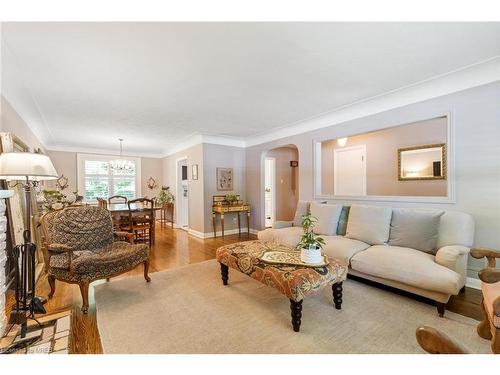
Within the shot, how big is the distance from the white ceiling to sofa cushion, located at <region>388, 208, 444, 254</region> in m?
1.60

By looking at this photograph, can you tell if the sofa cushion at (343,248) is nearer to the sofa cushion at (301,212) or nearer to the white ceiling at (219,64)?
the sofa cushion at (301,212)

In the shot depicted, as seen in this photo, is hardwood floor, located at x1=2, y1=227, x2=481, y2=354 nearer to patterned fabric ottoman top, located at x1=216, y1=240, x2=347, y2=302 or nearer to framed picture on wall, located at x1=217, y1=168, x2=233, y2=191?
patterned fabric ottoman top, located at x1=216, y1=240, x2=347, y2=302

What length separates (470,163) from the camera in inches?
101

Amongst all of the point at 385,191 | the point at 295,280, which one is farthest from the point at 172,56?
the point at 385,191

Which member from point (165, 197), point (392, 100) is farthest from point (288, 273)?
point (165, 197)

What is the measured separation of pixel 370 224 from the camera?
3.01m

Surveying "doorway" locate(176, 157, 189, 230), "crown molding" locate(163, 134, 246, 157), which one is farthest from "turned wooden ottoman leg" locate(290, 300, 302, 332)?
"doorway" locate(176, 157, 189, 230)

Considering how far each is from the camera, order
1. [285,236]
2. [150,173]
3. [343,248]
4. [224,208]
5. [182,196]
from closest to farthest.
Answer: [343,248] < [285,236] < [224,208] < [182,196] < [150,173]

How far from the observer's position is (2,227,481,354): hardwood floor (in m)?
1.77

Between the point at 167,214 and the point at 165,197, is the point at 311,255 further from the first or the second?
the point at 167,214

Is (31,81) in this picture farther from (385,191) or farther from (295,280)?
(385,191)

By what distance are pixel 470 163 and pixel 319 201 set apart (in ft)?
6.77

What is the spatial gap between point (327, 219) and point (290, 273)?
1.77 metres

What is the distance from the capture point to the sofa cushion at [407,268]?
6.55 ft
